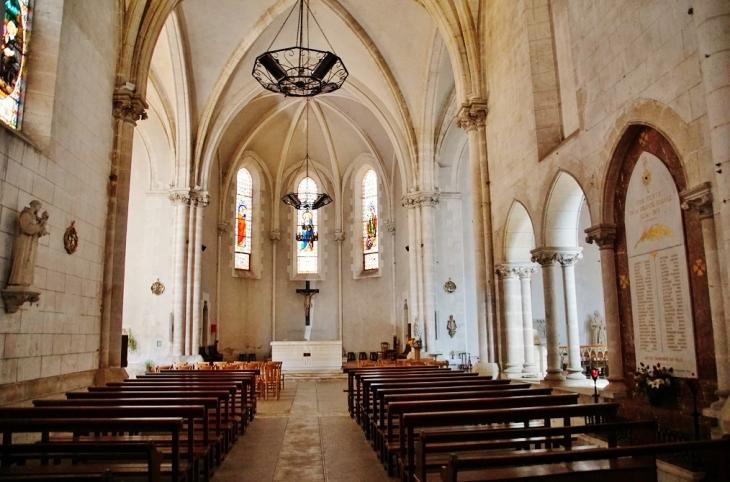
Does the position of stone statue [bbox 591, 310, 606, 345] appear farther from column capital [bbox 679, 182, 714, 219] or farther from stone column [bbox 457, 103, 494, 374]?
column capital [bbox 679, 182, 714, 219]

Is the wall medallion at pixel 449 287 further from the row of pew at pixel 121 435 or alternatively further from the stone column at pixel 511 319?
the row of pew at pixel 121 435

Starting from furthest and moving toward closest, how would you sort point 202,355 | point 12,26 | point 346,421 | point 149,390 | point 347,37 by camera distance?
point 202,355 < point 347,37 < point 346,421 < point 12,26 < point 149,390

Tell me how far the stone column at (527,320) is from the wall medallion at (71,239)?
9.28 meters

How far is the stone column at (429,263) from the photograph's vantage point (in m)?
21.2

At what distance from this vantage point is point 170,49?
1944 cm

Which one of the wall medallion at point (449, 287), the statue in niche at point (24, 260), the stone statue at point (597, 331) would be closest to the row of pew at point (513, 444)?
the statue in niche at point (24, 260)

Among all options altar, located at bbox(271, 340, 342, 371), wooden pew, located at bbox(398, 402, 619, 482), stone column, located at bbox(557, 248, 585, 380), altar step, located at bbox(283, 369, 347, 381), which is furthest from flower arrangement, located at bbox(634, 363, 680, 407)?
altar, located at bbox(271, 340, 342, 371)

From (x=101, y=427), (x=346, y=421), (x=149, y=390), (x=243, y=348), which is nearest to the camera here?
(x=101, y=427)

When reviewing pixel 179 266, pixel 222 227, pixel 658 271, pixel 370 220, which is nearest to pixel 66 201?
pixel 658 271

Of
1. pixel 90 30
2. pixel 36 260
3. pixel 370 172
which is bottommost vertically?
pixel 36 260

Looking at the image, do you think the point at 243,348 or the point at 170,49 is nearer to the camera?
the point at 170,49

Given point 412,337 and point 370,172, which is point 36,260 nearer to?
point 412,337

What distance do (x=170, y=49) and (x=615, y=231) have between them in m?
16.5

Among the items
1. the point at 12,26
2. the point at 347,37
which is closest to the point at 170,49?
the point at 347,37
